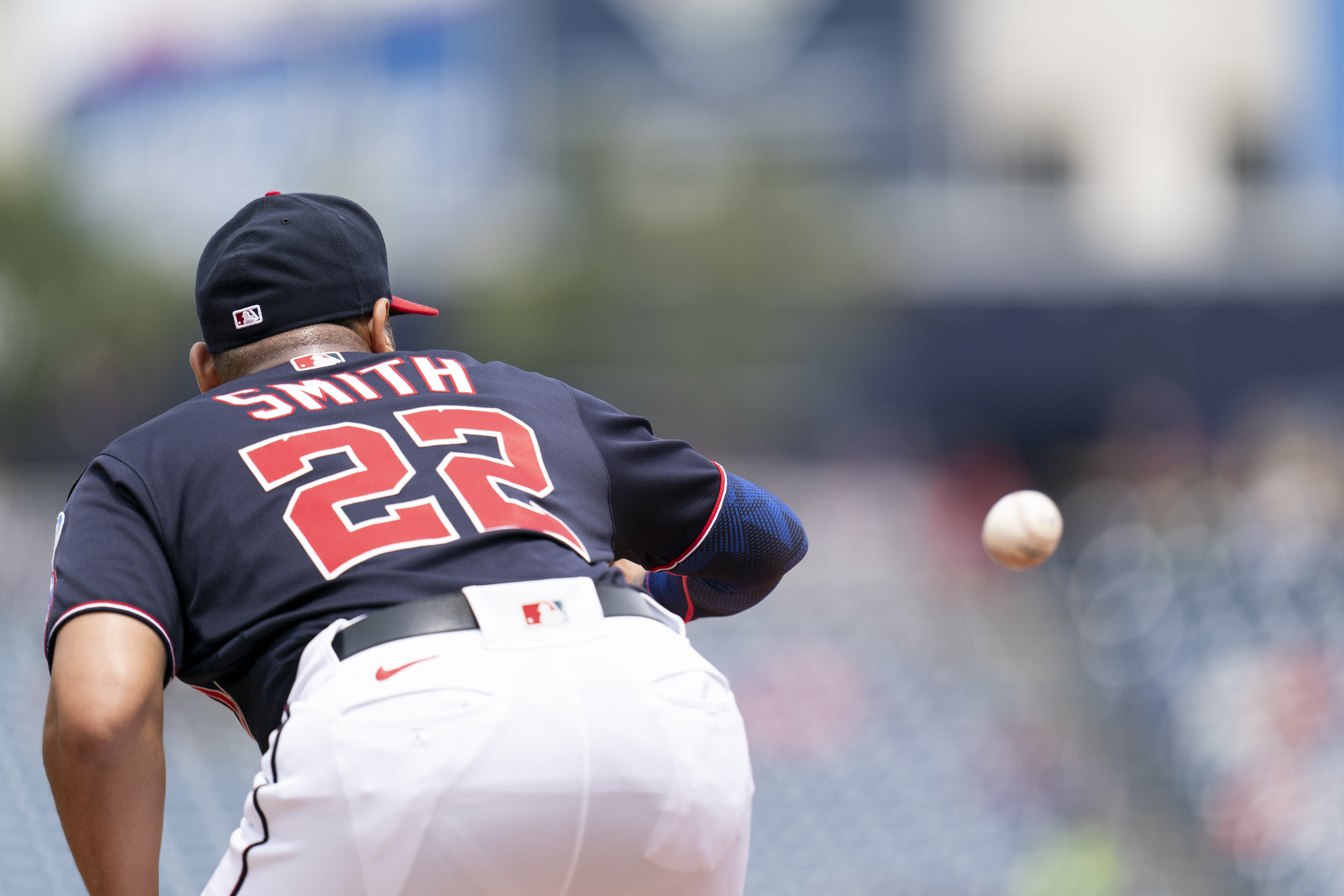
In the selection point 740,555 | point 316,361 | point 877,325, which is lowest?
point 877,325

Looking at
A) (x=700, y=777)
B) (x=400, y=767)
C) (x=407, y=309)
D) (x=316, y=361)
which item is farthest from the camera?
(x=407, y=309)

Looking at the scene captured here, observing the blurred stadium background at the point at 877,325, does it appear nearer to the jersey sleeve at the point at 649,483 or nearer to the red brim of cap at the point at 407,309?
the red brim of cap at the point at 407,309

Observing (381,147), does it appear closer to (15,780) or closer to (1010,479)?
(1010,479)

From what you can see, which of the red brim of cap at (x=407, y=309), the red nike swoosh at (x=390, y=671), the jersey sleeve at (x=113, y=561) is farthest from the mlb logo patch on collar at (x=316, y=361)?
the red nike swoosh at (x=390, y=671)

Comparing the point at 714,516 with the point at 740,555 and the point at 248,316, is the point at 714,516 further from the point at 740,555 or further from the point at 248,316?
the point at 248,316

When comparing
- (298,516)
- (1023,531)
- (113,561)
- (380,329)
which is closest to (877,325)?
(1023,531)

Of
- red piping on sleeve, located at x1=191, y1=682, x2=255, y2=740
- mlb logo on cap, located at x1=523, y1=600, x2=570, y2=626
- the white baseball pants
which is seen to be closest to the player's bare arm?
the white baseball pants

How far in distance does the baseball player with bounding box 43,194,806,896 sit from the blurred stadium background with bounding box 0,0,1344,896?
4.23 meters

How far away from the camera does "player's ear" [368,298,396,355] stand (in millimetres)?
2506

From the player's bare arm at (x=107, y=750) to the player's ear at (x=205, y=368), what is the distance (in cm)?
65

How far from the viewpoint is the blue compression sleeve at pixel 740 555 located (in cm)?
258

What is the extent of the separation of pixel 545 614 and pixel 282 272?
79 cm

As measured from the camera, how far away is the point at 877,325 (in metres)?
23.6

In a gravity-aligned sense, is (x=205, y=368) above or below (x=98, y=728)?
above
